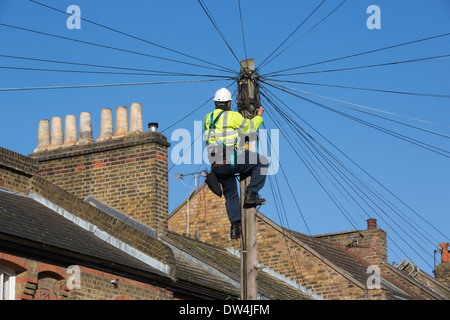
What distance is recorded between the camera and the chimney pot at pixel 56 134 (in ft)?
65.5

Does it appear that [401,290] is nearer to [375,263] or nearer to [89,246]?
[375,263]

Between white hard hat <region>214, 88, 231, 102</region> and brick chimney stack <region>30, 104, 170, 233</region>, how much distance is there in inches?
224

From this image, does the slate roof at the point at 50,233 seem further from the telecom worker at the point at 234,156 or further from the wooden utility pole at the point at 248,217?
the wooden utility pole at the point at 248,217

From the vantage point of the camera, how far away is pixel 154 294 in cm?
1670

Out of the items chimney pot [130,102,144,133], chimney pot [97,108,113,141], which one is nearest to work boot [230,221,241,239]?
chimney pot [130,102,144,133]

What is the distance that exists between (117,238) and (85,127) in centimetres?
348

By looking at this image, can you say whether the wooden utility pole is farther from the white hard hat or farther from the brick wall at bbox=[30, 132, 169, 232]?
the brick wall at bbox=[30, 132, 169, 232]

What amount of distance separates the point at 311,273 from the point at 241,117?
39.2ft

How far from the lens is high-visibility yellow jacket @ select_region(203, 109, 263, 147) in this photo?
12.7 metres

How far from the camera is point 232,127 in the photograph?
12742mm

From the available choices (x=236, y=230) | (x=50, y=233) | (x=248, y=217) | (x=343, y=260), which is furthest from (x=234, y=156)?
(x=343, y=260)

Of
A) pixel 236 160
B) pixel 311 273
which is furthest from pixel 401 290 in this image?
pixel 236 160

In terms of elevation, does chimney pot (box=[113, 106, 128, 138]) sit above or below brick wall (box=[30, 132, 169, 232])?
above

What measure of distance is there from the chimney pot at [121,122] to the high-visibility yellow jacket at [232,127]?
670 centimetres
